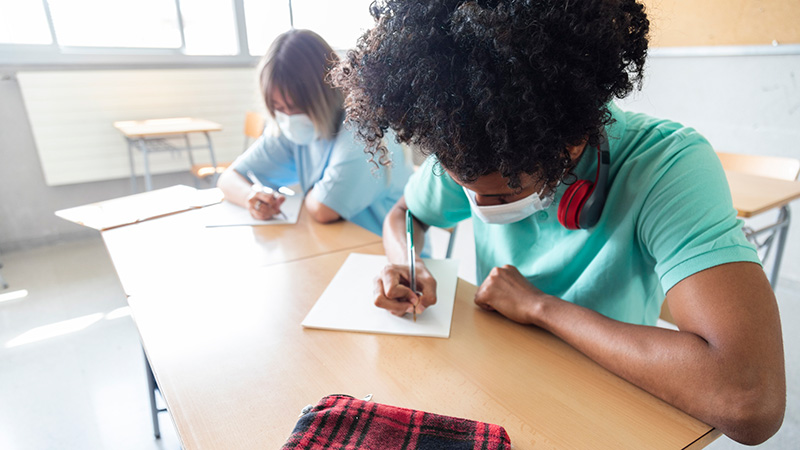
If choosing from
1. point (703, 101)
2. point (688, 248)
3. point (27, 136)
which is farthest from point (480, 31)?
point (27, 136)

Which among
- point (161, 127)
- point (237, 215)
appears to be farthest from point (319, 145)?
point (161, 127)

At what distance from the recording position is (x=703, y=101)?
8.38 ft

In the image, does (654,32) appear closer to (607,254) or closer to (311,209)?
(607,254)

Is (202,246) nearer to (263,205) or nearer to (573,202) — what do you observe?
(263,205)

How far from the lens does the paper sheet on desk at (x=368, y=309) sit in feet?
2.53

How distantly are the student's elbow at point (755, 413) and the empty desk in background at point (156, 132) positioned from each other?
3.06 metres

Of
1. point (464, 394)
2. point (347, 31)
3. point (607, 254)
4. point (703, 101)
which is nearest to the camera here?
point (464, 394)

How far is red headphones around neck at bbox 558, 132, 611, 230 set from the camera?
28.0 inches

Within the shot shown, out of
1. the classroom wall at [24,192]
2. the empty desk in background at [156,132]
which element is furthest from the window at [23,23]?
the empty desk in background at [156,132]

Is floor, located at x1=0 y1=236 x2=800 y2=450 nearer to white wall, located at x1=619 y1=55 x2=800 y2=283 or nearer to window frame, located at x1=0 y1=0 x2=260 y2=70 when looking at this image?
white wall, located at x1=619 y1=55 x2=800 y2=283

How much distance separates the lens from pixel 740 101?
94.9 inches

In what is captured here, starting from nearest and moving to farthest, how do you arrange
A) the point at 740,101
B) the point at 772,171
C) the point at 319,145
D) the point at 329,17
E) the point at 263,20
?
the point at 319,145 → the point at 772,171 → the point at 740,101 → the point at 263,20 → the point at 329,17

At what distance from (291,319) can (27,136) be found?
125 inches

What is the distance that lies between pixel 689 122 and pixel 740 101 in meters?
0.27
